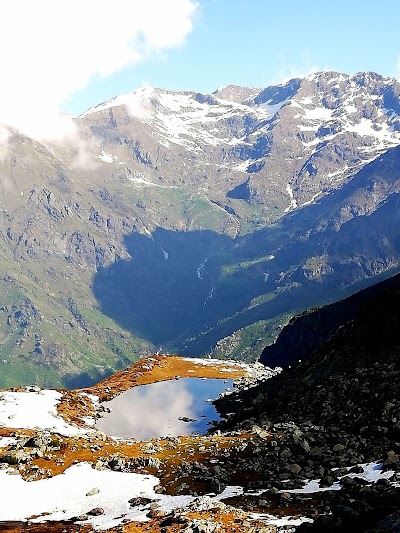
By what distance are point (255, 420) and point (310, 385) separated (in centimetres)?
1017

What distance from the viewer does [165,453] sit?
67875mm

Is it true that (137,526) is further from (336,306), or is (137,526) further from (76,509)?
(336,306)

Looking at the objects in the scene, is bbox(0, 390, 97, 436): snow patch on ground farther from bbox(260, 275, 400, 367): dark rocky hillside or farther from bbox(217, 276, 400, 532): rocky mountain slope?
bbox(260, 275, 400, 367): dark rocky hillside

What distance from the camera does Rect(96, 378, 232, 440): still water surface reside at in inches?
3952

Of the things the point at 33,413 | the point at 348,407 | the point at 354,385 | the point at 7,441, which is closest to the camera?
the point at 348,407

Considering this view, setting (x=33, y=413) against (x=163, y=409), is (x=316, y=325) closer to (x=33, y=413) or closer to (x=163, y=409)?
(x=163, y=409)

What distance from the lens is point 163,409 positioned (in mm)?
120688

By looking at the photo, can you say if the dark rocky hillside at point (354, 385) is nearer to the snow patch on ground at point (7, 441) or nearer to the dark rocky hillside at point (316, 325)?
the snow patch on ground at point (7, 441)

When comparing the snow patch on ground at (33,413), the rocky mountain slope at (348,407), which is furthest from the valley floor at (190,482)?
the snow patch on ground at (33,413)

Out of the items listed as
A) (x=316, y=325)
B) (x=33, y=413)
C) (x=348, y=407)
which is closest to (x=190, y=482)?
(x=348, y=407)

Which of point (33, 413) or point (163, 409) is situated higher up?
point (163, 409)

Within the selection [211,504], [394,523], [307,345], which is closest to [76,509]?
[211,504]

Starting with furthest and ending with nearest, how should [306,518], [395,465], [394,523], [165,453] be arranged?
1. [165,453]
2. [395,465]
3. [306,518]
4. [394,523]

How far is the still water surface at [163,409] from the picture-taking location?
10038 centimetres
